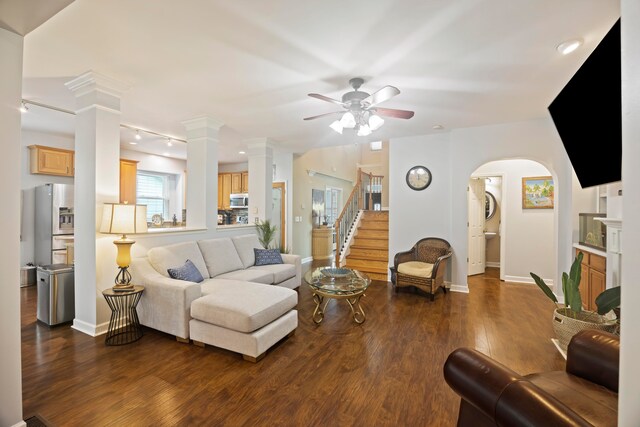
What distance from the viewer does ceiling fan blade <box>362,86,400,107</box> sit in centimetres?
242

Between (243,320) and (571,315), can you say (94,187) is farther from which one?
(571,315)

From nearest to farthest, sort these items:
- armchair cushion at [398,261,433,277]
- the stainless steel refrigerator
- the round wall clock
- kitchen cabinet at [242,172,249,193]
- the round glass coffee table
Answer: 1. the round glass coffee table
2. armchair cushion at [398,261,433,277]
3. the stainless steel refrigerator
4. the round wall clock
5. kitchen cabinet at [242,172,249,193]

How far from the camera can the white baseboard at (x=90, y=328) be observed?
283 cm

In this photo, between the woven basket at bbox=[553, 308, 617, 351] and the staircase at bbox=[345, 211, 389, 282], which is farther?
the staircase at bbox=[345, 211, 389, 282]

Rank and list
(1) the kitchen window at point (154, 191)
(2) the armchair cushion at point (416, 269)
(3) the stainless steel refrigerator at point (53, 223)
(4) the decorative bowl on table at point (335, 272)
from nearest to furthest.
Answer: (4) the decorative bowl on table at point (335, 272)
(2) the armchair cushion at point (416, 269)
(3) the stainless steel refrigerator at point (53, 223)
(1) the kitchen window at point (154, 191)

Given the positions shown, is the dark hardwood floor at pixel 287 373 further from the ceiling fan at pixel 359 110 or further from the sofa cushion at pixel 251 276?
the ceiling fan at pixel 359 110

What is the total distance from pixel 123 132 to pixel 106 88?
235 cm

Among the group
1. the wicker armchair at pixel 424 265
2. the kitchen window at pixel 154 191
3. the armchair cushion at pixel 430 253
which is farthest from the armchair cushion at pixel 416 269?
the kitchen window at pixel 154 191

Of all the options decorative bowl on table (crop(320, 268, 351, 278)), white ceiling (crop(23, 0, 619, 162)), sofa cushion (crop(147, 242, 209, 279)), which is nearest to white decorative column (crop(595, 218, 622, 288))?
white ceiling (crop(23, 0, 619, 162))

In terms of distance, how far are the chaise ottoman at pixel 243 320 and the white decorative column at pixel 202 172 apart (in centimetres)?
177

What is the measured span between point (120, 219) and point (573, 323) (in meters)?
4.25

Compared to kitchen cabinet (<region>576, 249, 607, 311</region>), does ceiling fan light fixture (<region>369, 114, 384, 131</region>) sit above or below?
above

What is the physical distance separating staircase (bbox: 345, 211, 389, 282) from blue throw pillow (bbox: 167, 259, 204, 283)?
10.7 ft

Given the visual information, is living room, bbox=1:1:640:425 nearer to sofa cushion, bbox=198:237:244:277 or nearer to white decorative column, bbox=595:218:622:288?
sofa cushion, bbox=198:237:244:277
